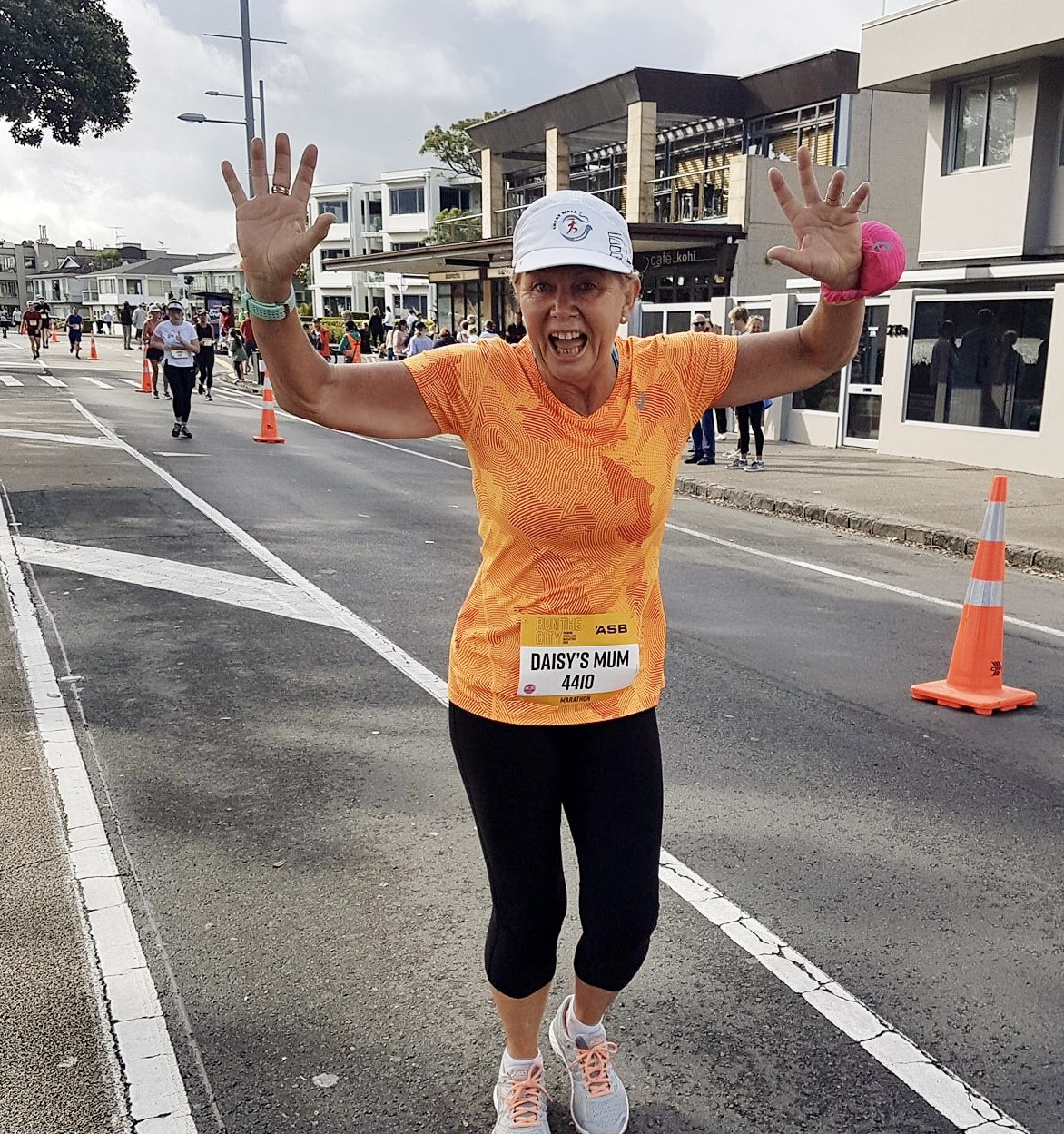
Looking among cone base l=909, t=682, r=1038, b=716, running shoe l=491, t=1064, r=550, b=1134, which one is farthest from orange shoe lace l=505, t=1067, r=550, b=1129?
cone base l=909, t=682, r=1038, b=716

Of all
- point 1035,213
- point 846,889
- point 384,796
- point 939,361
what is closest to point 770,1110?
point 846,889

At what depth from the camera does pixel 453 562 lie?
918 cm

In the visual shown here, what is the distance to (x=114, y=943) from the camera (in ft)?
11.2

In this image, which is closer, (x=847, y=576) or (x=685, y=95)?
(x=847, y=576)

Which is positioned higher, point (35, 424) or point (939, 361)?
point (939, 361)

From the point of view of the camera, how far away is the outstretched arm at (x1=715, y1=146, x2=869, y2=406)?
267 centimetres

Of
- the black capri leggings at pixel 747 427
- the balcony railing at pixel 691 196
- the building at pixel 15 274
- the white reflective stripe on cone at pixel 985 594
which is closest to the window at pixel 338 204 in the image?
the balcony railing at pixel 691 196

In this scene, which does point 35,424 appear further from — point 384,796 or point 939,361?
point 384,796

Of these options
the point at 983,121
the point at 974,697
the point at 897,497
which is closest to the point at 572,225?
the point at 974,697

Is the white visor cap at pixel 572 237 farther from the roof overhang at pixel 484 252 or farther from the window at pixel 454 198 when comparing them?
the window at pixel 454 198

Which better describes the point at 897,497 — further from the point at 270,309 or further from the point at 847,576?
the point at 270,309

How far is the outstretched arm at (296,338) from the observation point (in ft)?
7.97

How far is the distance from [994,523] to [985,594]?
15.2 inches

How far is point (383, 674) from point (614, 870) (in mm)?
3687
